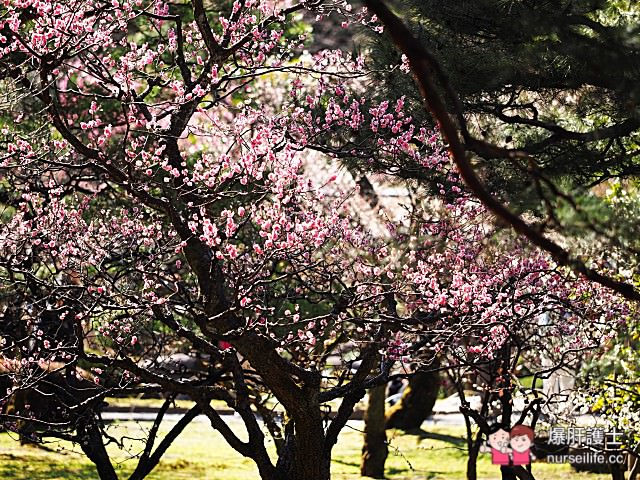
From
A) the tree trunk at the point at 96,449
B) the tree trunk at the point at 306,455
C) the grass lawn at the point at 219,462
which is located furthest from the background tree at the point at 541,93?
the grass lawn at the point at 219,462

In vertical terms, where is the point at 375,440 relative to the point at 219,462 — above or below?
above

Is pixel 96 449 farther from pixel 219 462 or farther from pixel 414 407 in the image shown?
pixel 414 407

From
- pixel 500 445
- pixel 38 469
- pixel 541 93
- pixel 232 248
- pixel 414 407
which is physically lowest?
pixel 38 469

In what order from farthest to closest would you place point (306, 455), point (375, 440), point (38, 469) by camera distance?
1. point (375, 440)
2. point (38, 469)
3. point (306, 455)

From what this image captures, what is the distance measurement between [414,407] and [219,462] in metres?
3.54

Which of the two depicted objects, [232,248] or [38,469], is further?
[38,469]

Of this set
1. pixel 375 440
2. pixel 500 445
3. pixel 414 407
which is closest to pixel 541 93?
pixel 500 445

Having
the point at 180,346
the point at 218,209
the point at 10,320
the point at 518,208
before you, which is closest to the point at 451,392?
the point at 180,346

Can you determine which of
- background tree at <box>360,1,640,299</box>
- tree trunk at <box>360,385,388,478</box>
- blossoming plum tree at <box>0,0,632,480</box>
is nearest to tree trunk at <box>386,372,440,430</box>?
tree trunk at <box>360,385,388,478</box>

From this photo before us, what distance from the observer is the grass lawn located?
965 centimetres

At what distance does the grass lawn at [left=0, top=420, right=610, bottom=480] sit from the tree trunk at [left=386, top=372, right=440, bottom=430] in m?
0.35

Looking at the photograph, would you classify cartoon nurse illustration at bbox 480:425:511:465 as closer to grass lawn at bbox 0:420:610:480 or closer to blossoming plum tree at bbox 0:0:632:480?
blossoming plum tree at bbox 0:0:632:480

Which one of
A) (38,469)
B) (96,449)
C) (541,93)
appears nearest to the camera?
(541,93)

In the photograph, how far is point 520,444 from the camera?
7.34 metres
